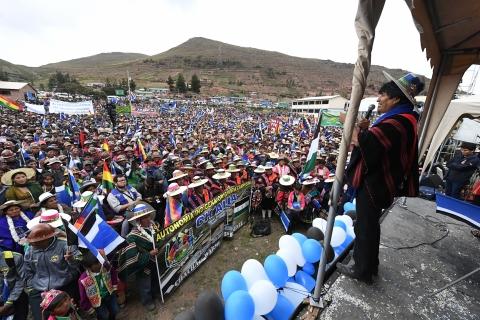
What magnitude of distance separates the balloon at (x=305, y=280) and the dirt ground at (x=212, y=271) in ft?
7.53

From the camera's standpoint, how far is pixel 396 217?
423 cm

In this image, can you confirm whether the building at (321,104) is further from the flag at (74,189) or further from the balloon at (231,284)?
the balloon at (231,284)

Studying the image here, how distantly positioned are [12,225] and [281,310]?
457 centimetres

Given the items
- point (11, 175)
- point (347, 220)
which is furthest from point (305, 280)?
point (11, 175)

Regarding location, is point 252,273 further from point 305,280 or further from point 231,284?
point 305,280

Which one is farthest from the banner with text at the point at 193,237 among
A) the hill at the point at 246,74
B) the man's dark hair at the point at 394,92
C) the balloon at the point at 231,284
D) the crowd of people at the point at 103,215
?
the hill at the point at 246,74

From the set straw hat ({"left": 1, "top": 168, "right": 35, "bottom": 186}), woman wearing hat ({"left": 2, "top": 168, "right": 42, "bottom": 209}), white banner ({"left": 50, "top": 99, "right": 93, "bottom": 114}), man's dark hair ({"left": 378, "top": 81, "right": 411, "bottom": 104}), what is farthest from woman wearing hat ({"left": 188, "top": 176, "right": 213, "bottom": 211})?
white banner ({"left": 50, "top": 99, "right": 93, "bottom": 114})

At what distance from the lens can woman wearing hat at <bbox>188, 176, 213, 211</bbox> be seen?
5.99m

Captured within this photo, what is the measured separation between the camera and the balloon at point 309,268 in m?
3.51

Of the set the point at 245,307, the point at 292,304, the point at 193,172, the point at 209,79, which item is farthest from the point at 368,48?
the point at 209,79

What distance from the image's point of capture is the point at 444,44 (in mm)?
3850

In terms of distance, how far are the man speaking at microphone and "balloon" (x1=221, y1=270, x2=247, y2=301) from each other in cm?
119

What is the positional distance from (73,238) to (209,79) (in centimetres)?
12916

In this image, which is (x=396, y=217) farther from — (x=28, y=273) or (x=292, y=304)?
(x=28, y=273)
